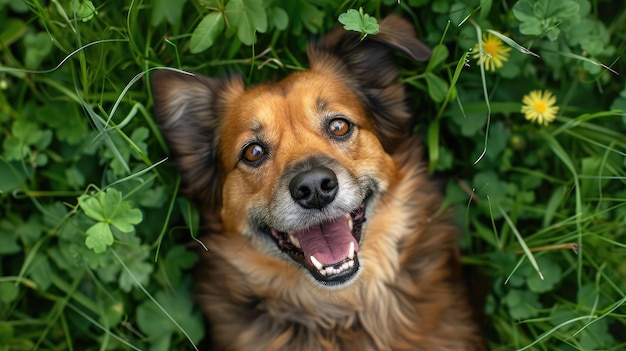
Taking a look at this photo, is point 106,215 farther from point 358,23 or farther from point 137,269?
point 358,23

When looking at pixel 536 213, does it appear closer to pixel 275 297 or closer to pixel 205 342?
pixel 275 297

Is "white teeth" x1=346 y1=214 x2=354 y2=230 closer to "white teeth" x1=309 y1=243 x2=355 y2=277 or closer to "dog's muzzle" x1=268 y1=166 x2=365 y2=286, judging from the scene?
"dog's muzzle" x1=268 y1=166 x2=365 y2=286

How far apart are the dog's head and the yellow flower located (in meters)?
0.63

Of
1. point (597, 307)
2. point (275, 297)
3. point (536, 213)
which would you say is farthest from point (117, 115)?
point (597, 307)

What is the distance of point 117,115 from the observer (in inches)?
139

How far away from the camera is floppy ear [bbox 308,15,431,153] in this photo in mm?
3412

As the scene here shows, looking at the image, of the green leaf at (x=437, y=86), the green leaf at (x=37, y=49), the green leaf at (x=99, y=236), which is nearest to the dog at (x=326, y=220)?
the green leaf at (x=437, y=86)

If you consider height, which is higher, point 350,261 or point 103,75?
point 103,75

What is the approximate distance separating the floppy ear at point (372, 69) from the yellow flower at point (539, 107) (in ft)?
2.07

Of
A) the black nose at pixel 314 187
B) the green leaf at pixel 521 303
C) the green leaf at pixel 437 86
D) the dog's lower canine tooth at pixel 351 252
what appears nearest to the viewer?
the black nose at pixel 314 187

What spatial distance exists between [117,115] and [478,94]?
1959 mm

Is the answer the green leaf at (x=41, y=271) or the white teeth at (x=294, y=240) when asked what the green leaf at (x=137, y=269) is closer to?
the green leaf at (x=41, y=271)

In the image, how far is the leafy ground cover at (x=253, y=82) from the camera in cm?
346

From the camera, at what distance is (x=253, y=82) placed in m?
3.72
